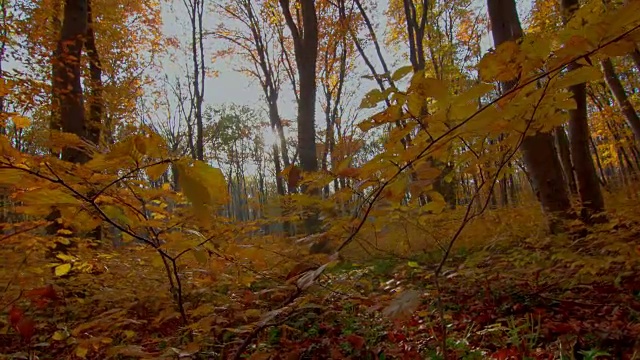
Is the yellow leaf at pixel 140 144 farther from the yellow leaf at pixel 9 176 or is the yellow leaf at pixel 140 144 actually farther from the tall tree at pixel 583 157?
the tall tree at pixel 583 157

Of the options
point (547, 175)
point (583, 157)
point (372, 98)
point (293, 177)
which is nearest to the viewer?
point (372, 98)

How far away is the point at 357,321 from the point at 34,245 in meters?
2.30

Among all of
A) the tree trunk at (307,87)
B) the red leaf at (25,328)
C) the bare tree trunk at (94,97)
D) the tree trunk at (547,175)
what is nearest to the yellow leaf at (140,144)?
the red leaf at (25,328)

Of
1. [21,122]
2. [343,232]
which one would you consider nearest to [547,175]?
[343,232]

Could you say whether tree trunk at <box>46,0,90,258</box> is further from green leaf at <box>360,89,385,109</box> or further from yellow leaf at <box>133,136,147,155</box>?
green leaf at <box>360,89,385,109</box>

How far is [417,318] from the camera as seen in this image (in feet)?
8.36

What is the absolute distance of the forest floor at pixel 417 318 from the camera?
1.81 metres

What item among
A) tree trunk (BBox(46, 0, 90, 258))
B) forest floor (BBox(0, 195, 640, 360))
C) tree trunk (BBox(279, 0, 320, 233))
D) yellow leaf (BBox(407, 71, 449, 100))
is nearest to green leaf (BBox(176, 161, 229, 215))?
yellow leaf (BBox(407, 71, 449, 100))

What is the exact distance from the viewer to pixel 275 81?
1767 centimetres

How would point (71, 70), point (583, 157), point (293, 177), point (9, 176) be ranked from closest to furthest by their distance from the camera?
point (9, 176) < point (293, 177) < point (583, 157) < point (71, 70)

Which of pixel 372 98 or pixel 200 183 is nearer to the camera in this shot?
pixel 200 183

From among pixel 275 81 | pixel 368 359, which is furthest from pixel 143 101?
pixel 368 359

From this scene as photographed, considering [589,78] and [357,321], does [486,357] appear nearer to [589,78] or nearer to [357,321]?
[357,321]

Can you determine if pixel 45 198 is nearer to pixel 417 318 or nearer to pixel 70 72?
pixel 417 318
